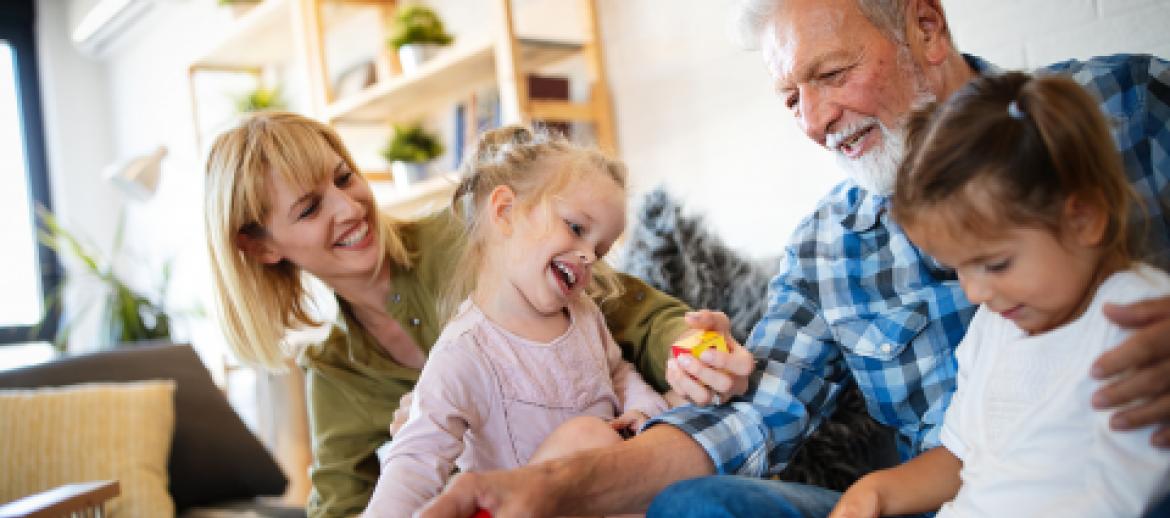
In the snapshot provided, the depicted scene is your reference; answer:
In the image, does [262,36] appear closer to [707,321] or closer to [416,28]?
[416,28]

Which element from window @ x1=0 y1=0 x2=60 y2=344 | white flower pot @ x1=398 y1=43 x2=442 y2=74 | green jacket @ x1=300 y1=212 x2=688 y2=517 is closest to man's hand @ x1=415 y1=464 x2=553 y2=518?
green jacket @ x1=300 y1=212 x2=688 y2=517

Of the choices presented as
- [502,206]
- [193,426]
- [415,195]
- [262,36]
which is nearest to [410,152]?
[415,195]

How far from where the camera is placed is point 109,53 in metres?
5.72

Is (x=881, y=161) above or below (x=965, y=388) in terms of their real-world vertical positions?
above

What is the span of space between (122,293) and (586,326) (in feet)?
12.8

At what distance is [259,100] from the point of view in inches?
170

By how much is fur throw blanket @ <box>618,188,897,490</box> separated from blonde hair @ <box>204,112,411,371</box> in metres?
0.49

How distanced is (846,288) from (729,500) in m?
0.48

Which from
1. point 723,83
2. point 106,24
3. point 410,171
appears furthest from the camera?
point 106,24

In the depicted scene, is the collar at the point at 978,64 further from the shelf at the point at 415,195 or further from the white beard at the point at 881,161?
the shelf at the point at 415,195

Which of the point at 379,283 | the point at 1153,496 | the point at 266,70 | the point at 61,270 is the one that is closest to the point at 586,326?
the point at 379,283

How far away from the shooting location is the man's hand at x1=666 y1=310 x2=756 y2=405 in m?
1.26

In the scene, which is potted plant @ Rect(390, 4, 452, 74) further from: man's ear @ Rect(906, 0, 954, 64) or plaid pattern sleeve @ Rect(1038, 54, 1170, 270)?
plaid pattern sleeve @ Rect(1038, 54, 1170, 270)

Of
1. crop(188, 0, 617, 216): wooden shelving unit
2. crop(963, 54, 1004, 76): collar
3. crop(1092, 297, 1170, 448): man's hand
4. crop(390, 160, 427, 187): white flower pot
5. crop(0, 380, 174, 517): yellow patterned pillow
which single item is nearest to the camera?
crop(1092, 297, 1170, 448): man's hand
